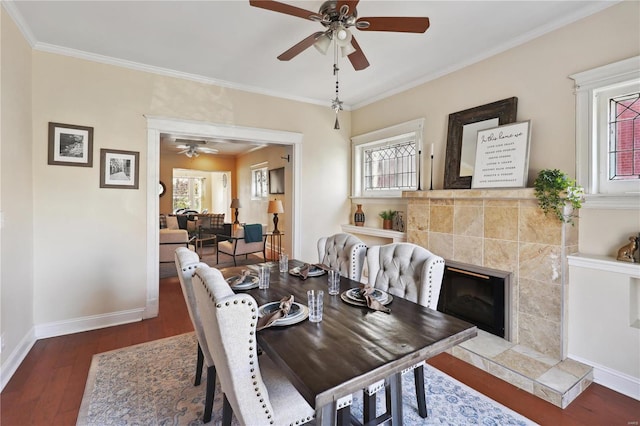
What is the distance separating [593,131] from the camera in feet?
7.77

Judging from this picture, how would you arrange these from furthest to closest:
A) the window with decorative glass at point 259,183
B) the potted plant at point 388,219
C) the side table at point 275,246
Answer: the window with decorative glass at point 259,183
the side table at point 275,246
the potted plant at point 388,219

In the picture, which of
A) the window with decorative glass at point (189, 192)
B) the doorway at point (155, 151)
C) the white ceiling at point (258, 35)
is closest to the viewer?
the white ceiling at point (258, 35)

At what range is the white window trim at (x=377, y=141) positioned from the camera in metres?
3.79

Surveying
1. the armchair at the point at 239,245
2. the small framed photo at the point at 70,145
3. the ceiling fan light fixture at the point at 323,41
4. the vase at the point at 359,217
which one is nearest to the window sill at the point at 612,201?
the ceiling fan light fixture at the point at 323,41

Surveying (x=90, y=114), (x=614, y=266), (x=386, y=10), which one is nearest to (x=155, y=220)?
(x=90, y=114)

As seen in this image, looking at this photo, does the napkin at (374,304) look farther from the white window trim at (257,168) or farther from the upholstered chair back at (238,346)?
the white window trim at (257,168)

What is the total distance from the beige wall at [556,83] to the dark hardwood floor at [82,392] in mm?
1091

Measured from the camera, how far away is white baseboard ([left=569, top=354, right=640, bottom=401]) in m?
2.10

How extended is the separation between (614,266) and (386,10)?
2.52 m

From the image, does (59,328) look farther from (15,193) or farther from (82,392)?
(15,193)

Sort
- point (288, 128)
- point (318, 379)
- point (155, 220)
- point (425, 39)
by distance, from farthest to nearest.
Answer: point (288, 128) → point (155, 220) → point (425, 39) → point (318, 379)

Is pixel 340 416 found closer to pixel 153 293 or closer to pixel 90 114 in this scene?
pixel 153 293

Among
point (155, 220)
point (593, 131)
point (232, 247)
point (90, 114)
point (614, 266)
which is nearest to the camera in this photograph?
point (614, 266)

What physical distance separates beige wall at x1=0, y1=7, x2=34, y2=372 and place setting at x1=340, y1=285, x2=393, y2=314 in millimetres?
2501
